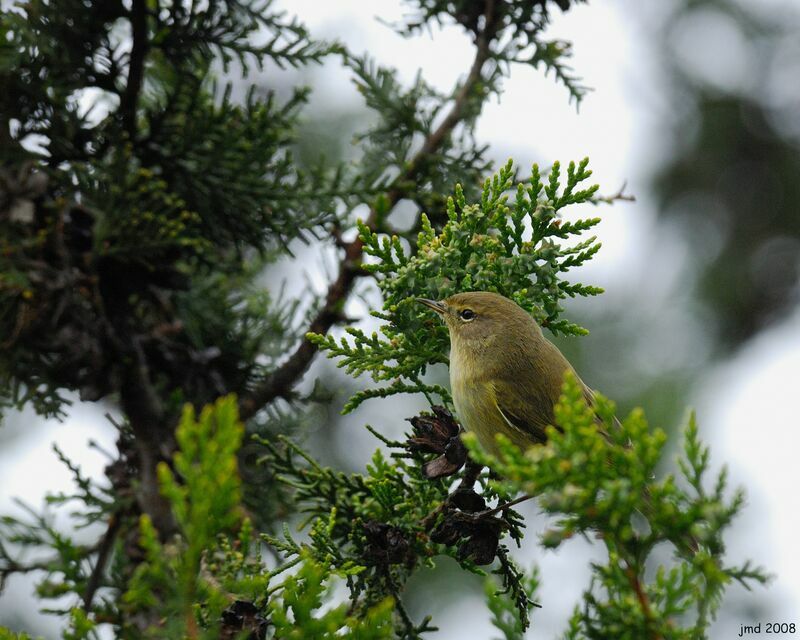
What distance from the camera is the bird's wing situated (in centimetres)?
341

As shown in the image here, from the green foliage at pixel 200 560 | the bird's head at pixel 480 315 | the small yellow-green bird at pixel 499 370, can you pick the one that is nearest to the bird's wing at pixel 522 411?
the small yellow-green bird at pixel 499 370

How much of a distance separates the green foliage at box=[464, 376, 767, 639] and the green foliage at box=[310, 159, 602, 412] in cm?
90

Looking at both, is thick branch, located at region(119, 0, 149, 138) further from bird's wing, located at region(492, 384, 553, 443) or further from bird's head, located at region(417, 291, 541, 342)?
bird's wing, located at region(492, 384, 553, 443)

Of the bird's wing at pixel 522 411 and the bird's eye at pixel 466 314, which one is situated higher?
the bird's eye at pixel 466 314

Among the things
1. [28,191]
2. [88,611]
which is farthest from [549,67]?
[88,611]

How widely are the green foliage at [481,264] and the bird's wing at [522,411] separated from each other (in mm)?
620

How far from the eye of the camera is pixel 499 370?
11.4 feet

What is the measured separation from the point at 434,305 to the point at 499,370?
708 millimetres

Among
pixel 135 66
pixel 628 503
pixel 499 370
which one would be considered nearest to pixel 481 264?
pixel 499 370

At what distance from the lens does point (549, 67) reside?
373 cm

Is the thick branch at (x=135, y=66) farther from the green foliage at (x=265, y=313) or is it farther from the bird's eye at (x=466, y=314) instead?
the bird's eye at (x=466, y=314)

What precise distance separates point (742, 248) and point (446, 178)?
6.79 m

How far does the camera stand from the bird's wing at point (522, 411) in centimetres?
341

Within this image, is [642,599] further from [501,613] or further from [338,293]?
[338,293]
